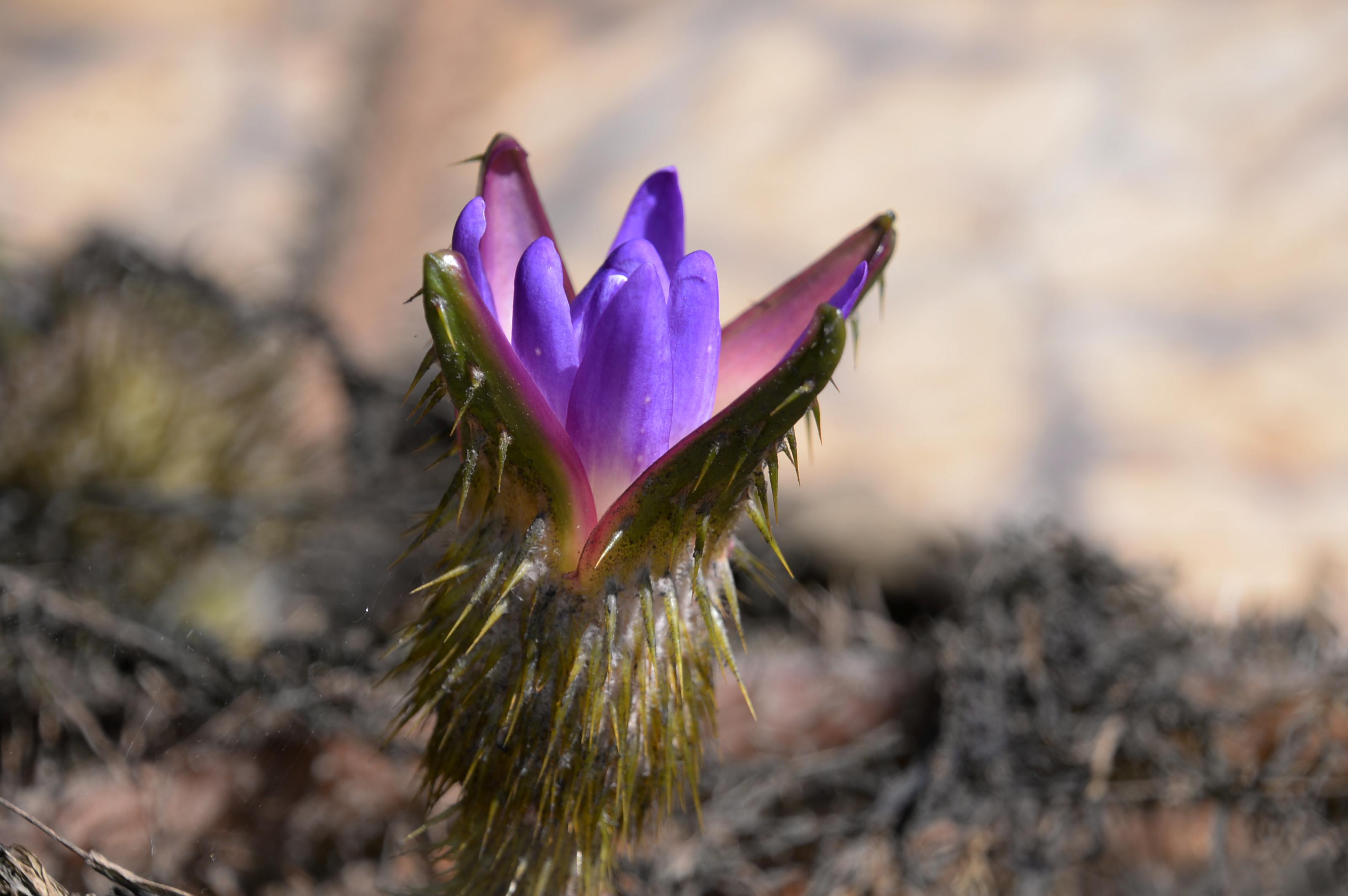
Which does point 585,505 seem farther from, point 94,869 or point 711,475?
point 94,869

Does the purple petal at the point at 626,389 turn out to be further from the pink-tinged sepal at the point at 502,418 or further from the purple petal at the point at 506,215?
the purple petal at the point at 506,215

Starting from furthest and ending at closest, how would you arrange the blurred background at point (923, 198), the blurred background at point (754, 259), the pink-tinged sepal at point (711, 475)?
1. the blurred background at point (923, 198)
2. the blurred background at point (754, 259)
3. the pink-tinged sepal at point (711, 475)

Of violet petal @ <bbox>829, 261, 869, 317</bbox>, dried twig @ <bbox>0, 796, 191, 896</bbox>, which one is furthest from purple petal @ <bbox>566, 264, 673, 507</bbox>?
dried twig @ <bbox>0, 796, 191, 896</bbox>

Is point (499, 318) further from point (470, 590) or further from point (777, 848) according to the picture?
point (777, 848)

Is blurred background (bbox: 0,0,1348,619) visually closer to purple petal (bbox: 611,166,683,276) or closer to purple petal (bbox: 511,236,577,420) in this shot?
purple petal (bbox: 611,166,683,276)

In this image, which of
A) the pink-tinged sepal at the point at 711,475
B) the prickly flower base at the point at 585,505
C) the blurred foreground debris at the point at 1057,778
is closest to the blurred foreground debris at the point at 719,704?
the blurred foreground debris at the point at 1057,778
